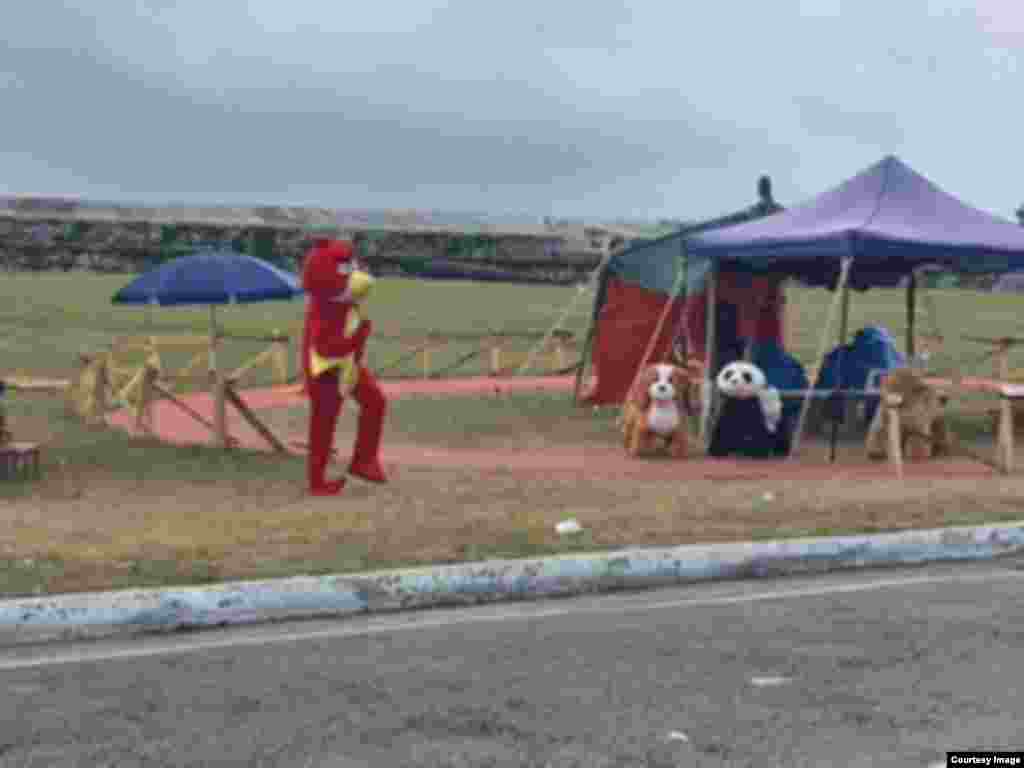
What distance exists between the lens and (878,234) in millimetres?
15258

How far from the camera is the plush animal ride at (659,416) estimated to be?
51.3 ft

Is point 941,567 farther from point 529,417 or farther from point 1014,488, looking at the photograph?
point 529,417

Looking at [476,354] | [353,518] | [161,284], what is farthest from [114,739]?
[476,354]

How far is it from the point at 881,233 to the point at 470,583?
8059mm

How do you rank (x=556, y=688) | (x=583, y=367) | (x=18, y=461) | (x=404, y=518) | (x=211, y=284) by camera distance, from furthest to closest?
(x=583, y=367) < (x=211, y=284) < (x=18, y=461) < (x=404, y=518) < (x=556, y=688)

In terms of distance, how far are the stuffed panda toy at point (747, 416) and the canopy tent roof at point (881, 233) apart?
1.29 metres

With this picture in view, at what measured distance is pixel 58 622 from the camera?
7.61m

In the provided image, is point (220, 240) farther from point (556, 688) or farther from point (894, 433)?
point (556, 688)

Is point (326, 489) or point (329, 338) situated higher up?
point (329, 338)

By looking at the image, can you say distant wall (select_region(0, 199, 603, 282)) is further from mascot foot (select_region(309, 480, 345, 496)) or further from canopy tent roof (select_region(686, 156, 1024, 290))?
mascot foot (select_region(309, 480, 345, 496))

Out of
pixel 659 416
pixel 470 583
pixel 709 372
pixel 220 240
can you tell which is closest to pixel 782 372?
pixel 709 372

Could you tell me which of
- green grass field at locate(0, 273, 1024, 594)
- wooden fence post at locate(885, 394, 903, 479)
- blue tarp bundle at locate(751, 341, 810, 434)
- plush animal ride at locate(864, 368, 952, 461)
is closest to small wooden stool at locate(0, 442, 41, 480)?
green grass field at locate(0, 273, 1024, 594)

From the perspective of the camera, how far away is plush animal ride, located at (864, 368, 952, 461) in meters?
15.2

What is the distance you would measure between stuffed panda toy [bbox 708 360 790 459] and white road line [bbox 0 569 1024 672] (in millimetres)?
6432
